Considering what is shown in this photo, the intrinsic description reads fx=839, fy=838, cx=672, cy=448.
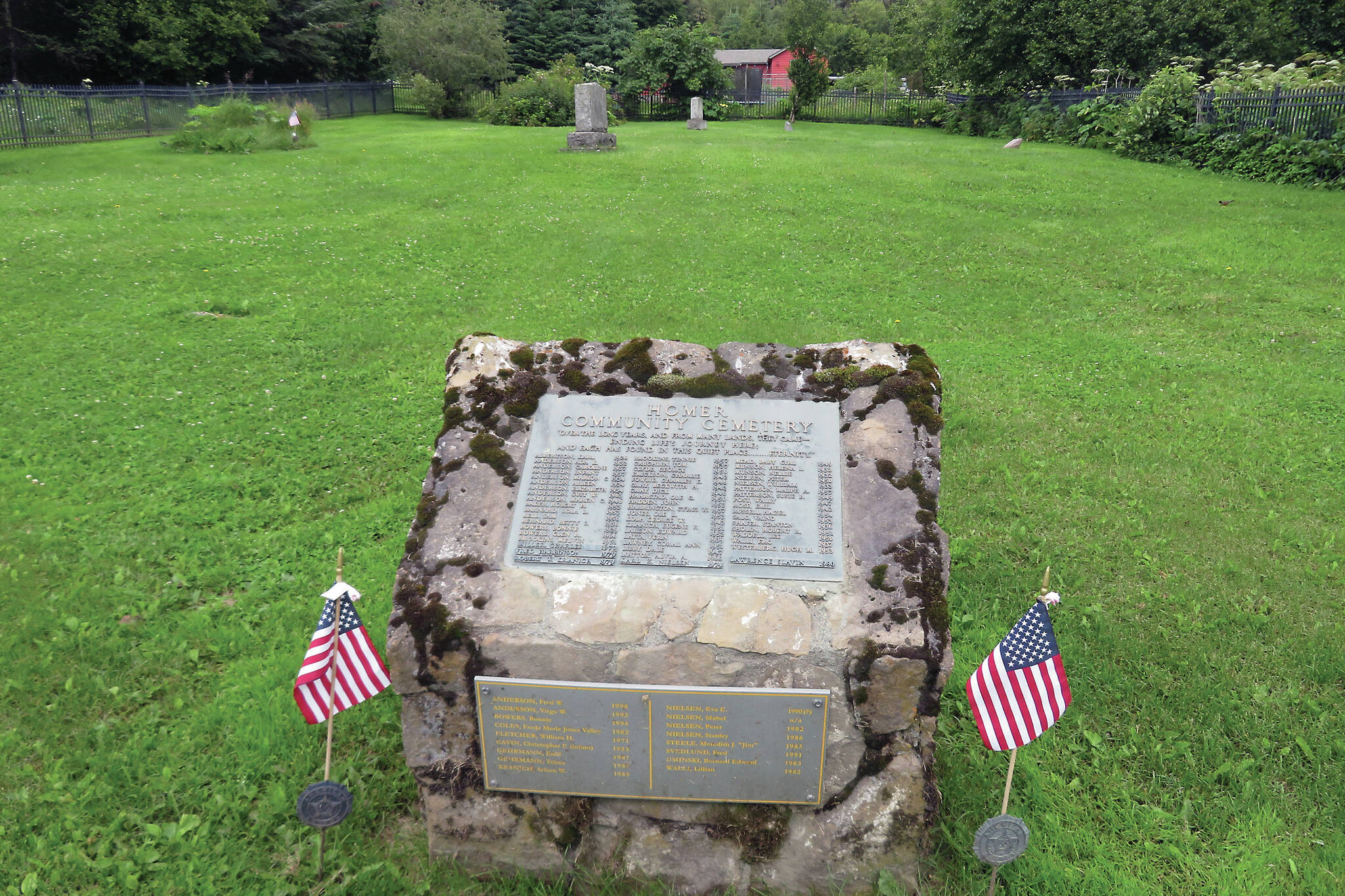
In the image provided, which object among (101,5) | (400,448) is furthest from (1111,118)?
(101,5)

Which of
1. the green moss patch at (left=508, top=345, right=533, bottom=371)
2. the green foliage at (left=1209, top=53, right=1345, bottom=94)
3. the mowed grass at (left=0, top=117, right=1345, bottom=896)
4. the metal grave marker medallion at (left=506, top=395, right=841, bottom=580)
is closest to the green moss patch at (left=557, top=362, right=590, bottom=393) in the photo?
the metal grave marker medallion at (left=506, top=395, right=841, bottom=580)

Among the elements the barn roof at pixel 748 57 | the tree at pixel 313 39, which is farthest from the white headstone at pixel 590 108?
the barn roof at pixel 748 57

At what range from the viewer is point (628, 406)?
176 inches

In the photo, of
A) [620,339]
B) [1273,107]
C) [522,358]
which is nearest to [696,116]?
[1273,107]

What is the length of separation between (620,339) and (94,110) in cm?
2224

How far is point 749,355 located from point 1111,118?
23.4m

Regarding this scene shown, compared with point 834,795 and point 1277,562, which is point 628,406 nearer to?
point 834,795

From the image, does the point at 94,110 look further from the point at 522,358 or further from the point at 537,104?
the point at 522,358

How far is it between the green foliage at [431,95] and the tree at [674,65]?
24.2 ft

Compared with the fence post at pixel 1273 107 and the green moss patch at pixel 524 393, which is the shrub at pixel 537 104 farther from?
the green moss patch at pixel 524 393

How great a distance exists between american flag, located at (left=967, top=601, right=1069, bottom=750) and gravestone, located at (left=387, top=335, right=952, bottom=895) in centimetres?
26

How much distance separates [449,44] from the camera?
3472cm

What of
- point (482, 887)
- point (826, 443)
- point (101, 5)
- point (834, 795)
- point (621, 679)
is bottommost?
point (482, 887)

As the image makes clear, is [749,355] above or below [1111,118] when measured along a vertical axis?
below
